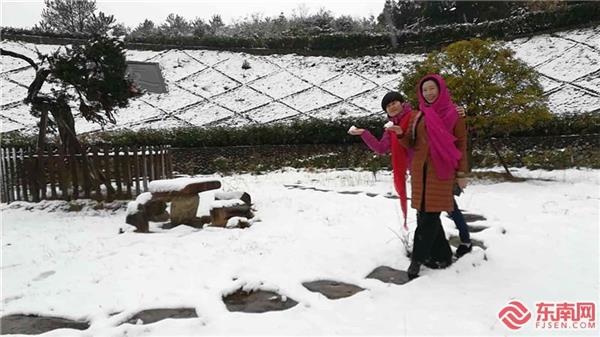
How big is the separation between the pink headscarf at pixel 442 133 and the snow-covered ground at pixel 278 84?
12.8m

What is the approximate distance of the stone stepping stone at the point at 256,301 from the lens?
9.26 ft

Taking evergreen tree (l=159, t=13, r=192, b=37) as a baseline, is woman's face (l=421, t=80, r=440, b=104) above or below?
below

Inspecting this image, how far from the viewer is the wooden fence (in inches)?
283

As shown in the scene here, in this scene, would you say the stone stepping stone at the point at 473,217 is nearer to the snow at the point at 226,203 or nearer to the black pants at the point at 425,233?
the black pants at the point at 425,233

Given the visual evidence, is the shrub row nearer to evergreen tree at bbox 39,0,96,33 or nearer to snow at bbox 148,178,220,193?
snow at bbox 148,178,220,193

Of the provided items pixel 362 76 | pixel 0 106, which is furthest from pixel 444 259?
pixel 0 106

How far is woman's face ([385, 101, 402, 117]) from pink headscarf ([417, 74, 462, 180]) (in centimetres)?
25

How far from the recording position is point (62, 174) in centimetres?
714

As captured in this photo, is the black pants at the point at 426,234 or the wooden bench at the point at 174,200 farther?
the wooden bench at the point at 174,200

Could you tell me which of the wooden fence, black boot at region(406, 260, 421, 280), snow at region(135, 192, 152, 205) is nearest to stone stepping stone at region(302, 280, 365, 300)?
black boot at region(406, 260, 421, 280)

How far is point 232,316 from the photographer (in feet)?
8.82

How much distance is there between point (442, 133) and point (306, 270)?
1580mm

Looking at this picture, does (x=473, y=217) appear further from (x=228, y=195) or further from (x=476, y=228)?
(x=228, y=195)

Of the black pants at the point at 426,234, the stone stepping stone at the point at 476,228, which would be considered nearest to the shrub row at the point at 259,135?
the stone stepping stone at the point at 476,228
